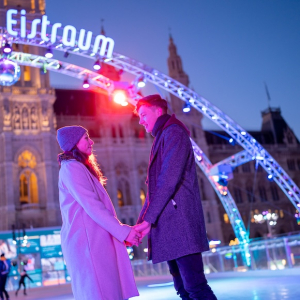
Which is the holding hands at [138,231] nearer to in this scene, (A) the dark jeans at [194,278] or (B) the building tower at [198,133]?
(A) the dark jeans at [194,278]

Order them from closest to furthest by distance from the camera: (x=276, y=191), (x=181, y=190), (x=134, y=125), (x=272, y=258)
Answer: (x=181, y=190) → (x=272, y=258) → (x=134, y=125) → (x=276, y=191)

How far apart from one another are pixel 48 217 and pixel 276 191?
2626cm

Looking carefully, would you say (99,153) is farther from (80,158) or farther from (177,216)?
(177,216)

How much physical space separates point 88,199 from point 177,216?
2.03 ft

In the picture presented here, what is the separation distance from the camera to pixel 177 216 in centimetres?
271

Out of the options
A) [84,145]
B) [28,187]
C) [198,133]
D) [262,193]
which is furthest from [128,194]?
[84,145]

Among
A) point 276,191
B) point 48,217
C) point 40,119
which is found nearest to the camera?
point 48,217

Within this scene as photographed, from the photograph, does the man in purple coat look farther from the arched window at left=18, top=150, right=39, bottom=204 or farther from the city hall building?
the arched window at left=18, top=150, right=39, bottom=204

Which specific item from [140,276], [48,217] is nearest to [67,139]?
[140,276]

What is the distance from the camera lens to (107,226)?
2.82 meters

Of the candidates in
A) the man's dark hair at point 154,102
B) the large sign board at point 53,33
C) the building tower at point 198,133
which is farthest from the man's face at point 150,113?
the building tower at point 198,133

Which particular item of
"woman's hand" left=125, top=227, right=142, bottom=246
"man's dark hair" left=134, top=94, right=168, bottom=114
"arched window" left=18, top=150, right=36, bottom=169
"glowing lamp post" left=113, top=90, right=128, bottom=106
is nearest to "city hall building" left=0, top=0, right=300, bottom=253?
"arched window" left=18, top=150, right=36, bottom=169

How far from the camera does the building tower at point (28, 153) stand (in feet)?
99.4

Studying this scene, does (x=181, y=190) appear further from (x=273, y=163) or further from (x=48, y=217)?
(x=48, y=217)
